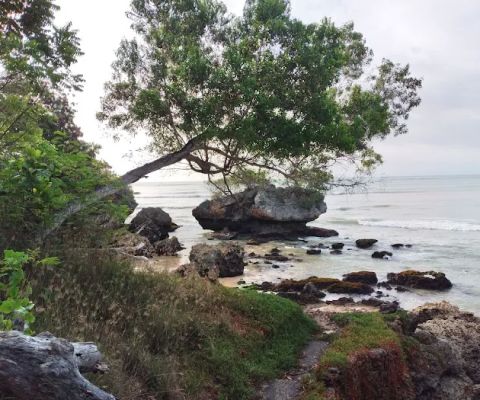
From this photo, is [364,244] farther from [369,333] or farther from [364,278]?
[369,333]

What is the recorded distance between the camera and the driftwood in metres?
2.88

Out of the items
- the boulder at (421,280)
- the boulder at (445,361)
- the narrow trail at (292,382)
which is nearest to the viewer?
the narrow trail at (292,382)

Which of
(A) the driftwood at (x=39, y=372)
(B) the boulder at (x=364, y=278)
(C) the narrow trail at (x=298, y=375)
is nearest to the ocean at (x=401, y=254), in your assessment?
(B) the boulder at (x=364, y=278)

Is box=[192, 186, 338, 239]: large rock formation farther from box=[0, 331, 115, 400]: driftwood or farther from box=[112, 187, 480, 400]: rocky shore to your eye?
box=[0, 331, 115, 400]: driftwood

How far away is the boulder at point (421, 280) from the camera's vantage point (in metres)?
23.2

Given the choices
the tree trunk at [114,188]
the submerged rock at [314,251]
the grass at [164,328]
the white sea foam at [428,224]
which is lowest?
the submerged rock at [314,251]

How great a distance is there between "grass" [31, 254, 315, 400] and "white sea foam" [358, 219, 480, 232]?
43.9 m

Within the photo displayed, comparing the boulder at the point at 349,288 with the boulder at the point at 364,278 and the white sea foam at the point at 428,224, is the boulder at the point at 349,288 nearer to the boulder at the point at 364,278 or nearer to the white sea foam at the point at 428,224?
the boulder at the point at 364,278

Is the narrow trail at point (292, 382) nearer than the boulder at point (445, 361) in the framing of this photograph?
Yes

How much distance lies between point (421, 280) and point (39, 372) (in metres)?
23.7

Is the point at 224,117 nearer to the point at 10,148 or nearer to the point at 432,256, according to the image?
the point at 10,148

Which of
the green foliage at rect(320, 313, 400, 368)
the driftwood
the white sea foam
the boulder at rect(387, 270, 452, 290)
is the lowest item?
the boulder at rect(387, 270, 452, 290)

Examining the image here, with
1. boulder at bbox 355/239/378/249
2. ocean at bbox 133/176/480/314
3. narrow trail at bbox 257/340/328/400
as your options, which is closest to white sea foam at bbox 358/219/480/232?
ocean at bbox 133/176/480/314

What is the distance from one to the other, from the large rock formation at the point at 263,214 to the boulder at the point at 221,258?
17.9m
